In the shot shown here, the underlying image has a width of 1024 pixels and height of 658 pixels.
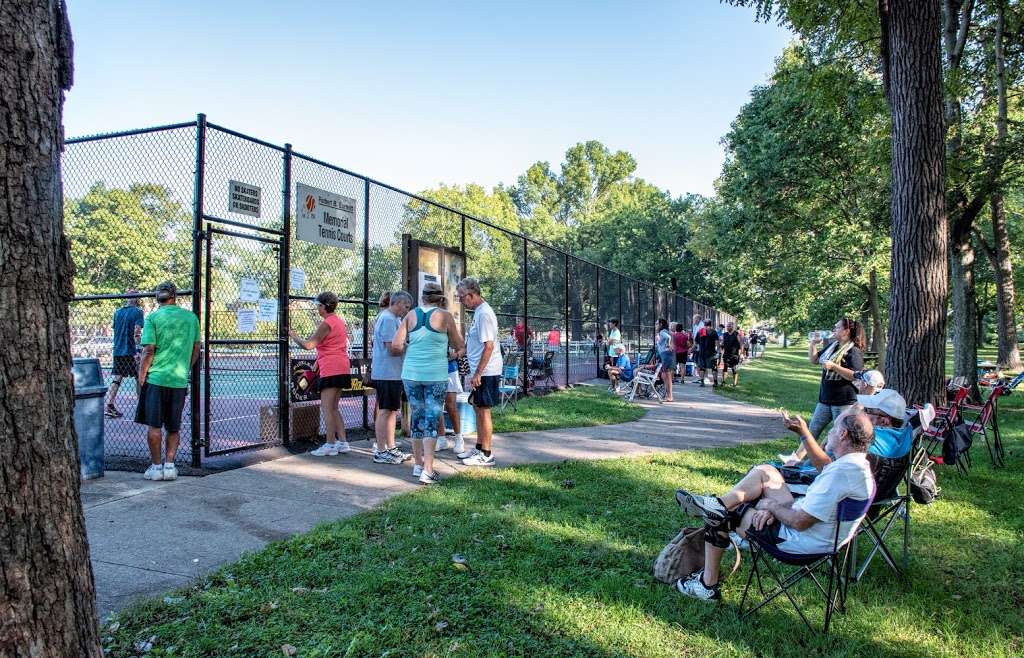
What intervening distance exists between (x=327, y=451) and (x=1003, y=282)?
2101cm

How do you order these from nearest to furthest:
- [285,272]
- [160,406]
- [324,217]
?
[160,406], [285,272], [324,217]

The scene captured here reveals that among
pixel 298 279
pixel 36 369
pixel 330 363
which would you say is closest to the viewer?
pixel 36 369

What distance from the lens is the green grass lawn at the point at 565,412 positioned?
1011 centimetres

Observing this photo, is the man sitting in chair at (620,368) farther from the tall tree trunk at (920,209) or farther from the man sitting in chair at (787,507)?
the man sitting in chair at (787,507)

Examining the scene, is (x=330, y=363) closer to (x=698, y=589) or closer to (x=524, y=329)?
(x=698, y=589)

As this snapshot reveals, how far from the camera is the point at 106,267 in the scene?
716 centimetres

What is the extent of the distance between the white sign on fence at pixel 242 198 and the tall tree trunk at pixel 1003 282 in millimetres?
16438

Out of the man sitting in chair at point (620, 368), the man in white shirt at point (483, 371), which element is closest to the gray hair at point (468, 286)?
the man in white shirt at point (483, 371)

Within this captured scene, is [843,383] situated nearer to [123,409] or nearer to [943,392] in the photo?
[943,392]

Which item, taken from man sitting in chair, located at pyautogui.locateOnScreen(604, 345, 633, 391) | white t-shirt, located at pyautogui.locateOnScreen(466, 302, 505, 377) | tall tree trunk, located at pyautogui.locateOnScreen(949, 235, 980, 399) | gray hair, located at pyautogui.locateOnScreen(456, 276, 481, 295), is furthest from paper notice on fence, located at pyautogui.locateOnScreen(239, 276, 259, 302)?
tall tree trunk, located at pyautogui.locateOnScreen(949, 235, 980, 399)

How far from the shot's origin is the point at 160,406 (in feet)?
19.5

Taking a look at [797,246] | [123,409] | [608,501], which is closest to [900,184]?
[608,501]

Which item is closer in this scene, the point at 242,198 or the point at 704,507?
the point at 704,507

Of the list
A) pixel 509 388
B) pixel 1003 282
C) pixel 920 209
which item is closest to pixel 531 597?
pixel 920 209
